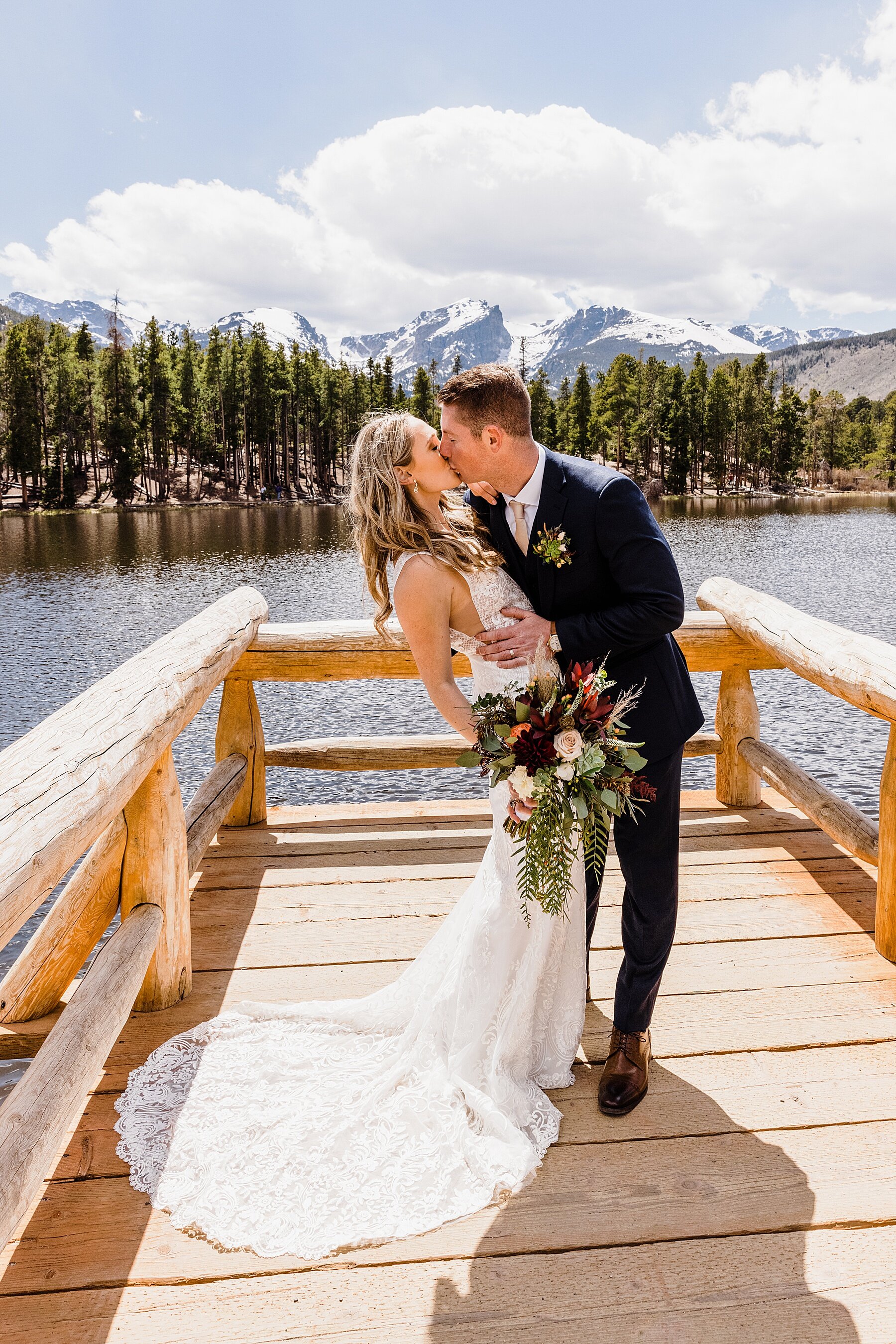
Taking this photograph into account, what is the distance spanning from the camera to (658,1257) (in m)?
2.14

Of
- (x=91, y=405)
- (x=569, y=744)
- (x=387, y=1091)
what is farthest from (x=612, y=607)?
(x=91, y=405)

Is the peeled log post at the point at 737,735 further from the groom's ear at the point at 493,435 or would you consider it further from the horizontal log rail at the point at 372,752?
the groom's ear at the point at 493,435

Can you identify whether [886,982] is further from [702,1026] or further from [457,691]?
[457,691]

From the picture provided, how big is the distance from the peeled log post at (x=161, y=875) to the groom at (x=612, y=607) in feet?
4.56

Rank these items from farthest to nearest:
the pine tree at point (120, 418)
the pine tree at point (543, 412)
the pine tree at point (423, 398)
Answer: the pine tree at point (543, 412), the pine tree at point (423, 398), the pine tree at point (120, 418)

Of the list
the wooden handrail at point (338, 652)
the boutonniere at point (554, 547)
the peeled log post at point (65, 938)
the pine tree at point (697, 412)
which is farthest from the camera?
the pine tree at point (697, 412)

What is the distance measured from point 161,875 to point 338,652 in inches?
74.2

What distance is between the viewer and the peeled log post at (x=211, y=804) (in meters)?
4.04

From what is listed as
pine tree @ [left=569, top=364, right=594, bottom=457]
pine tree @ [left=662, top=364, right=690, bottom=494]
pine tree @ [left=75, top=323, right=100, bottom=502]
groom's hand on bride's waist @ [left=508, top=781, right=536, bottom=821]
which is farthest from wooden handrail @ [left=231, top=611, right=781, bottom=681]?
pine tree @ [left=662, top=364, right=690, bottom=494]

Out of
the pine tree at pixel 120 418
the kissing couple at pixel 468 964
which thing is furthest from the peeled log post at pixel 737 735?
the pine tree at pixel 120 418

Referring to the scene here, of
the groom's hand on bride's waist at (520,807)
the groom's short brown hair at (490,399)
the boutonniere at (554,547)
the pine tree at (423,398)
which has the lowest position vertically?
the groom's hand on bride's waist at (520,807)

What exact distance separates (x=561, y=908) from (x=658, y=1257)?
0.89 metres

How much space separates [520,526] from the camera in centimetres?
269

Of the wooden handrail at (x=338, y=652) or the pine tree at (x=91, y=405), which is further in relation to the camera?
the pine tree at (x=91, y=405)
